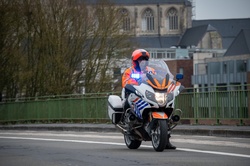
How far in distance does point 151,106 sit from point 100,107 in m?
16.4

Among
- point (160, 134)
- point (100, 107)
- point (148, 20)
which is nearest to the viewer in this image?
point (160, 134)

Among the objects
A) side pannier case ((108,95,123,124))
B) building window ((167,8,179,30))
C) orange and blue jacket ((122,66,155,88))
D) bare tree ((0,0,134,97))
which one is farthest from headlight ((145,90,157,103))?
building window ((167,8,179,30))

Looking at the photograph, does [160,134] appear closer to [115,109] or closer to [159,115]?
[159,115]

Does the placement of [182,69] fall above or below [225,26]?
below

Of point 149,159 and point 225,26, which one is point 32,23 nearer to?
point 149,159

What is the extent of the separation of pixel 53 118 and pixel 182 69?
7248cm

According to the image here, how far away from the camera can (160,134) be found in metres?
13.3

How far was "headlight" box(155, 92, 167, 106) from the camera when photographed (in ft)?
44.3

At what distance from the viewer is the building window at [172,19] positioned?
18625 cm

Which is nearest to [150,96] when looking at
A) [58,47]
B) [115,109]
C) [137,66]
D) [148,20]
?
[137,66]

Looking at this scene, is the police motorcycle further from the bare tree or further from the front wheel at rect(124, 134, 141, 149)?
the bare tree

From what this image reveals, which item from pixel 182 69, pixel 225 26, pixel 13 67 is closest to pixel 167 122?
pixel 13 67

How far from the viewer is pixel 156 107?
44.3 ft

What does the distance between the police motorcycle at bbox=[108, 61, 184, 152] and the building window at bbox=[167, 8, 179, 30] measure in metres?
172
